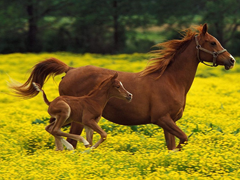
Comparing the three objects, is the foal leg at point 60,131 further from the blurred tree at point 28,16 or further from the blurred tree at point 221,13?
the blurred tree at point 221,13

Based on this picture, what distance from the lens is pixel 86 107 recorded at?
27.8 feet

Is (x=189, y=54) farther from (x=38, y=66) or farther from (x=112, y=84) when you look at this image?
(x=38, y=66)

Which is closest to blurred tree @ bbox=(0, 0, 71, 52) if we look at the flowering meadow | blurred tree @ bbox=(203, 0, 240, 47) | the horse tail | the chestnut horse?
blurred tree @ bbox=(203, 0, 240, 47)

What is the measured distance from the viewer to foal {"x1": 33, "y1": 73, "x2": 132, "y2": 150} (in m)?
8.36

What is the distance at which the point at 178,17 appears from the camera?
114 ft

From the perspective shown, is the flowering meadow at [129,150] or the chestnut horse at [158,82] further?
the chestnut horse at [158,82]

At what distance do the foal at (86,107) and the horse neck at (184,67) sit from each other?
1209 millimetres

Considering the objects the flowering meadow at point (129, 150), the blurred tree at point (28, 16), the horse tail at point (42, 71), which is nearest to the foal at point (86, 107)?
the flowering meadow at point (129, 150)

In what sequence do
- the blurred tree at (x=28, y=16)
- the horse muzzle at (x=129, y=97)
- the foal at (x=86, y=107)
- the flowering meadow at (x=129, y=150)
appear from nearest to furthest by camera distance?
the flowering meadow at (x=129, y=150) → the foal at (x=86, y=107) → the horse muzzle at (x=129, y=97) → the blurred tree at (x=28, y=16)

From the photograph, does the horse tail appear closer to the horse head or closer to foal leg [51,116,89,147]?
foal leg [51,116,89,147]

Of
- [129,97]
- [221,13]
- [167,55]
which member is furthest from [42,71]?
[221,13]

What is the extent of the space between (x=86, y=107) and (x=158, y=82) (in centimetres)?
149

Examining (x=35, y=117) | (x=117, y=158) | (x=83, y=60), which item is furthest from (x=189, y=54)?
(x=83, y=60)

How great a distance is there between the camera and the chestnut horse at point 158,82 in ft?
29.4
